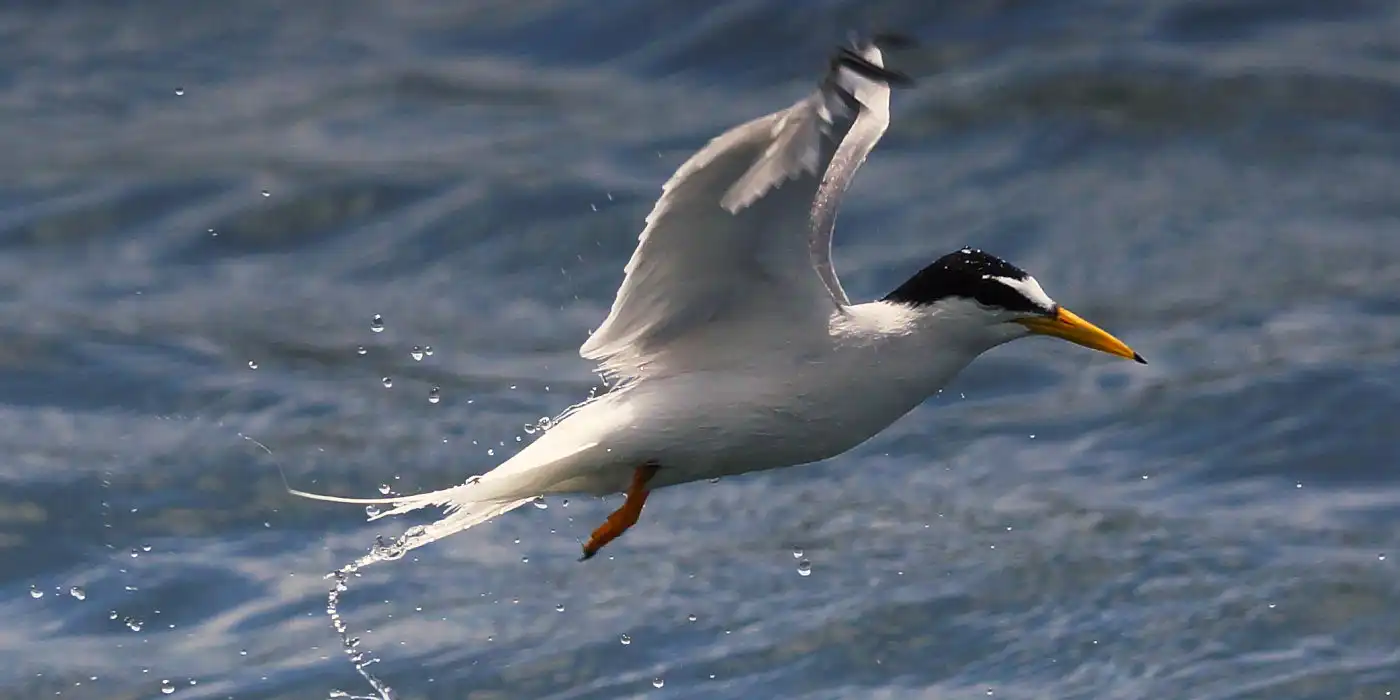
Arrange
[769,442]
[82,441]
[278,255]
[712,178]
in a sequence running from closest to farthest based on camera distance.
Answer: [712,178], [769,442], [82,441], [278,255]

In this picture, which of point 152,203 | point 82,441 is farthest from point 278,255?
point 82,441

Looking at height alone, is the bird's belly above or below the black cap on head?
below

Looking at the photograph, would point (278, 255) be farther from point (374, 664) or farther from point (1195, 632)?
point (1195, 632)

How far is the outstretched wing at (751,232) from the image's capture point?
553 centimetres

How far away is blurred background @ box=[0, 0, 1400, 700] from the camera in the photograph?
9141 millimetres

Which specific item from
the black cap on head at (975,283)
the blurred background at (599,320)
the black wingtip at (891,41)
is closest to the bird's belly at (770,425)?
the black cap on head at (975,283)

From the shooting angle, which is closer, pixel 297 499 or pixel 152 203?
pixel 297 499

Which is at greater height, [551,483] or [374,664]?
[551,483]

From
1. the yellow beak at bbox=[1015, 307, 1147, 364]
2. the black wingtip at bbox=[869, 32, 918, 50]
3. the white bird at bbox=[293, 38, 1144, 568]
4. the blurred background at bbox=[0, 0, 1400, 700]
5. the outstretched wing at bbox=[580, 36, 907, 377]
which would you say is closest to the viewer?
the outstretched wing at bbox=[580, 36, 907, 377]

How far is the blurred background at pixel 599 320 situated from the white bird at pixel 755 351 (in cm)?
227

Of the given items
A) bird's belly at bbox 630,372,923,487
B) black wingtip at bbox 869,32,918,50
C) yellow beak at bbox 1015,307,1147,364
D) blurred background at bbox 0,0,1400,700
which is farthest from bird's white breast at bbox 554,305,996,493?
blurred background at bbox 0,0,1400,700

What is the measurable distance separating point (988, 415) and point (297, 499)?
3.56m

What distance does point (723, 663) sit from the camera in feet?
29.3

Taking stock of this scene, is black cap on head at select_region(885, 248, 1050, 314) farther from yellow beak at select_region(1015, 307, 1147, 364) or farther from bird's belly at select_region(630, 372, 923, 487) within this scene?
bird's belly at select_region(630, 372, 923, 487)
